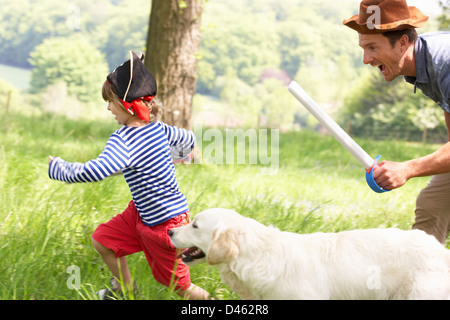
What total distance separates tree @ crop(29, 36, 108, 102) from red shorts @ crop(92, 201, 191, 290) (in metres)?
61.5

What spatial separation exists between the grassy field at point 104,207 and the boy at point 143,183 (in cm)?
17

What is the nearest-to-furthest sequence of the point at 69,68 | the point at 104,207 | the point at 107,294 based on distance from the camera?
the point at 107,294 < the point at 104,207 < the point at 69,68

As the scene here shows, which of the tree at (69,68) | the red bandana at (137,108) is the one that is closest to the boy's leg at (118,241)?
the red bandana at (137,108)

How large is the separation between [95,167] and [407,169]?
170 cm

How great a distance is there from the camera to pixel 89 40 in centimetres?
Result: 7594

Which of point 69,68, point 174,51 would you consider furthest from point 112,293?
point 69,68

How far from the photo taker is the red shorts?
9.77 ft

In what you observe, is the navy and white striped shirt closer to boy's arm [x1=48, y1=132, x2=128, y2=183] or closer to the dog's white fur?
boy's arm [x1=48, y1=132, x2=128, y2=183]

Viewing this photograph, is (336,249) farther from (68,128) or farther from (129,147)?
(68,128)

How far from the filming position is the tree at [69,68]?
2504 inches

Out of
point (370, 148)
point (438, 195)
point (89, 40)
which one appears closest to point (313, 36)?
point (89, 40)

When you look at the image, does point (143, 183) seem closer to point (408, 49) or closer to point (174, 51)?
point (408, 49)

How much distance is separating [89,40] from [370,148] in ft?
233

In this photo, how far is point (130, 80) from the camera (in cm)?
294
